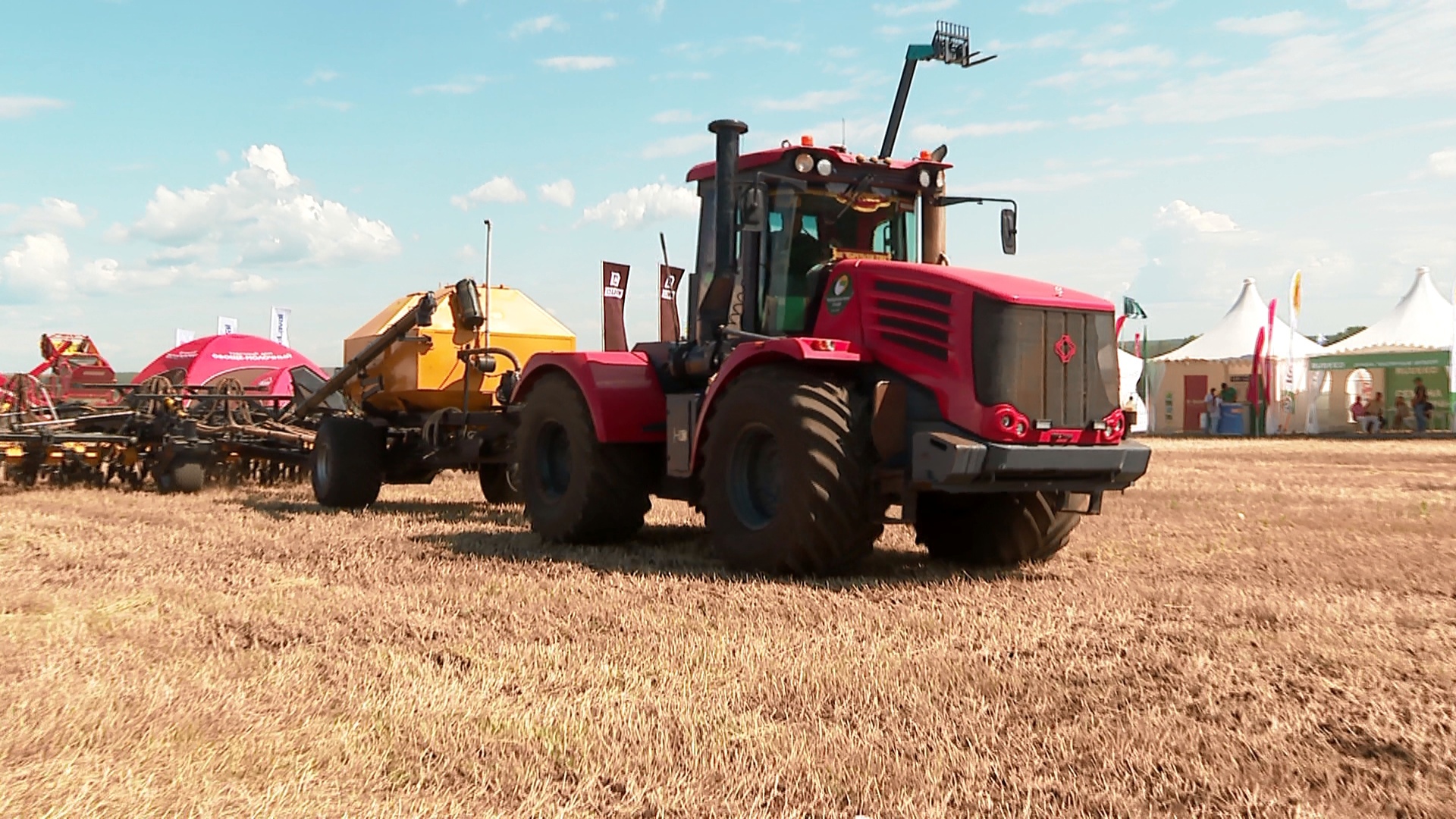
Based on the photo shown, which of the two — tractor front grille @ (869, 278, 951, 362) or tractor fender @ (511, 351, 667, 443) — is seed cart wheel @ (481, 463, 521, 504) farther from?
tractor front grille @ (869, 278, 951, 362)

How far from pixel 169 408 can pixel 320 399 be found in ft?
6.21

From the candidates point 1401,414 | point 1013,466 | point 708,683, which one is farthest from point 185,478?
point 1401,414

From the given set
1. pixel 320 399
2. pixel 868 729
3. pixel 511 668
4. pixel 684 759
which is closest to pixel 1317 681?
pixel 868 729

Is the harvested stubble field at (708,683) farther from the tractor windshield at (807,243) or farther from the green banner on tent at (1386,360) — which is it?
the green banner on tent at (1386,360)

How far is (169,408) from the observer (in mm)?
13414

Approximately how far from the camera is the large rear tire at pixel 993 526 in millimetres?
7508

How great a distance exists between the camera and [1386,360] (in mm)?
28781

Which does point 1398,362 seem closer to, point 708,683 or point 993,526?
point 993,526

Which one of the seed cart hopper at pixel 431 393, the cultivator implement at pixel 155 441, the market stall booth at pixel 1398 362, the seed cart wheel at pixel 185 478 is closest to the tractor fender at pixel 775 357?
the seed cart hopper at pixel 431 393

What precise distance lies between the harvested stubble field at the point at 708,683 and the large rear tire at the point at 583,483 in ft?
1.10

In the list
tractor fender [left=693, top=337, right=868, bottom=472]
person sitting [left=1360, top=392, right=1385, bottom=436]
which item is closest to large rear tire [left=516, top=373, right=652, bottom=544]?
tractor fender [left=693, top=337, right=868, bottom=472]

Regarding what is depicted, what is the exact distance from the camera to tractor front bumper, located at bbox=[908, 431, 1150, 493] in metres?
6.46

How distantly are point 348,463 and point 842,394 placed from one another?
5.92 metres

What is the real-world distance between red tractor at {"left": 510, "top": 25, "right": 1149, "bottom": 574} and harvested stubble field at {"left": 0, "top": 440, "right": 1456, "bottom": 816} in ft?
1.27
